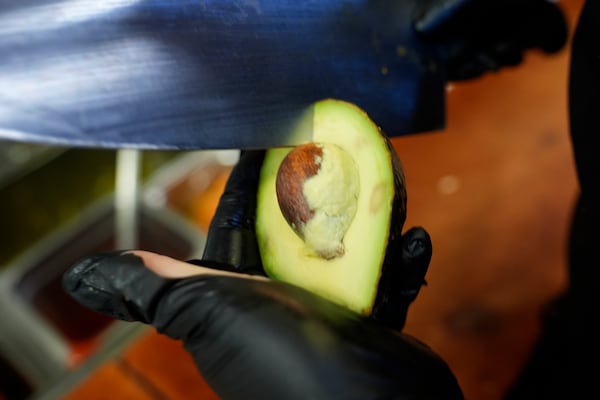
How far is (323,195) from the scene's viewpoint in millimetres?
507

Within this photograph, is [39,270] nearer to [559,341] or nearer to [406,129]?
[406,129]

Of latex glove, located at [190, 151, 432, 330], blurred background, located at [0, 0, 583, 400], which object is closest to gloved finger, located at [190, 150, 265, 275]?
latex glove, located at [190, 151, 432, 330]

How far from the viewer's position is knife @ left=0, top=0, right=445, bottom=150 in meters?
0.46

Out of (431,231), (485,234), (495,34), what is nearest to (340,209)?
(431,231)

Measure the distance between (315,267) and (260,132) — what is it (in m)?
0.16

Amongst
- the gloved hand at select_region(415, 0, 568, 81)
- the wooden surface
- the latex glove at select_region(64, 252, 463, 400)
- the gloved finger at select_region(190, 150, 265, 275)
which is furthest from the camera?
the wooden surface

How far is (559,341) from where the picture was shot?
90cm

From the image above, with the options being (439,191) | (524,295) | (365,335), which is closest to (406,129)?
(365,335)

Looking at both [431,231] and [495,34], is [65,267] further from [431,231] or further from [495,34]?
[495,34]

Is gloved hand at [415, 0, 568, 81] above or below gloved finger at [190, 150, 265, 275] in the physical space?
above

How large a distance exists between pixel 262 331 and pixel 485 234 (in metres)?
0.86

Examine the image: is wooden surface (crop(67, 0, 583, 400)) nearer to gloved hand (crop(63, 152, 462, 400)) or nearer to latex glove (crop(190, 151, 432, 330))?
latex glove (crop(190, 151, 432, 330))

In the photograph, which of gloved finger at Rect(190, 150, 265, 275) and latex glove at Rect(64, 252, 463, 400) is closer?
latex glove at Rect(64, 252, 463, 400)

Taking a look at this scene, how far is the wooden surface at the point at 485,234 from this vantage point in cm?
96
